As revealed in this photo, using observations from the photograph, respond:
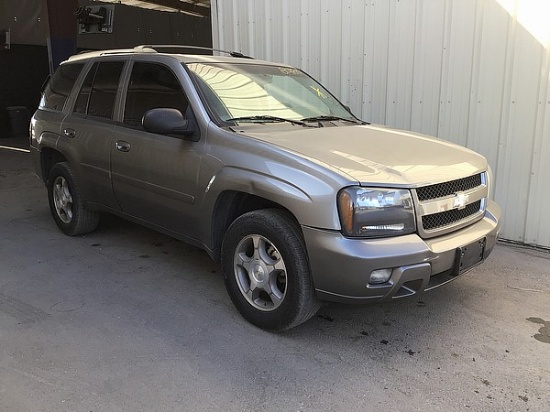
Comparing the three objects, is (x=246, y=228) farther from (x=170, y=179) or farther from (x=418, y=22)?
(x=418, y=22)

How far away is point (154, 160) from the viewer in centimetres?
405

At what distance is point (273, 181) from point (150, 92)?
1713 millimetres

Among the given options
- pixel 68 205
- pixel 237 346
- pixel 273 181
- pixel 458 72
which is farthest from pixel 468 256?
pixel 68 205

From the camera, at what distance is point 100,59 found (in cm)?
498

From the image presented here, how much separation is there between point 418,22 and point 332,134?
2.66 meters

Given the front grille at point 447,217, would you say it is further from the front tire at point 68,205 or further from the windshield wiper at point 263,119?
the front tire at point 68,205

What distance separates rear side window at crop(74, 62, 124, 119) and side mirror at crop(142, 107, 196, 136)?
3.87ft

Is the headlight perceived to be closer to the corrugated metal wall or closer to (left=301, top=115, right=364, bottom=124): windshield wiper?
(left=301, top=115, right=364, bottom=124): windshield wiper

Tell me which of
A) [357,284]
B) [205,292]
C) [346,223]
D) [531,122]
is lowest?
[205,292]

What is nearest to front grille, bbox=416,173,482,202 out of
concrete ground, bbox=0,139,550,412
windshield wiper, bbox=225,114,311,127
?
concrete ground, bbox=0,139,550,412

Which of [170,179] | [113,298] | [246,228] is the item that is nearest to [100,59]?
[170,179]

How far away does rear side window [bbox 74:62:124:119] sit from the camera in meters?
4.67

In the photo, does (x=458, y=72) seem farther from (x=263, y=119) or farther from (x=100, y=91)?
(x=100, y=91)

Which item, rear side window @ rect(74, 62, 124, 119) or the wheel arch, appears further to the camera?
rear side window @ rect(74, 62, 124, 119)
